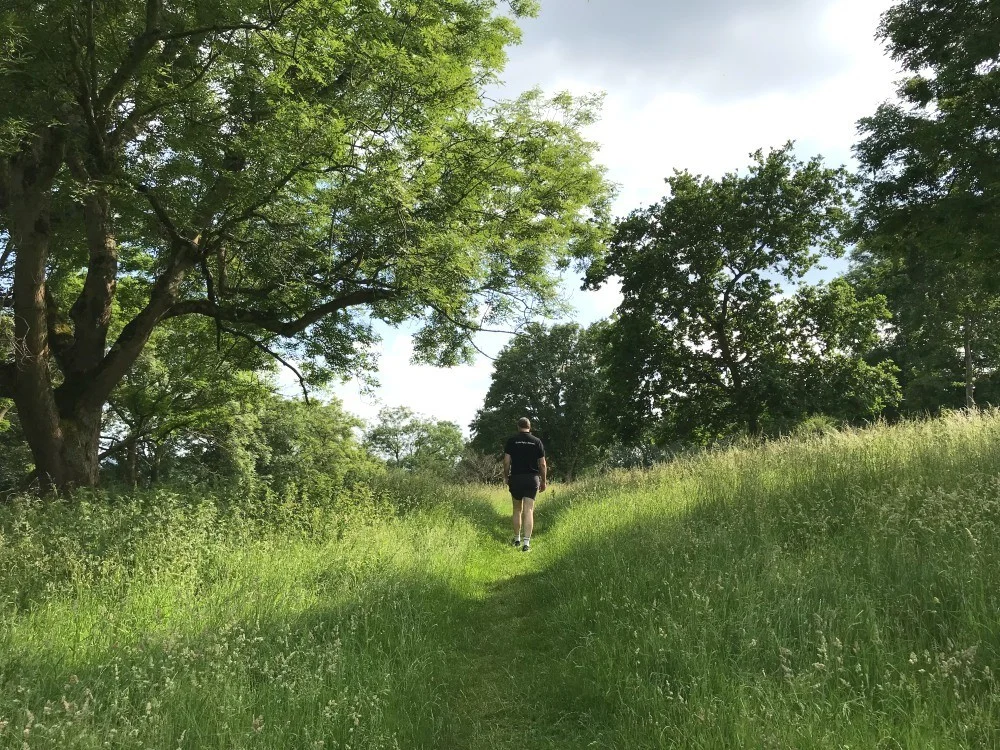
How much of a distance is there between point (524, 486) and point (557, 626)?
470 centimetres

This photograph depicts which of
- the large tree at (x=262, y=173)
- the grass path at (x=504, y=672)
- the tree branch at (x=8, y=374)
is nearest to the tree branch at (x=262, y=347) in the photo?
the large tree at (x=262, y=173)

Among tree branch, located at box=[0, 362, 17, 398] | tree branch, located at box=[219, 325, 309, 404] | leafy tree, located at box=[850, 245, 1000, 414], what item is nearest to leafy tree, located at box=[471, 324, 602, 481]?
leafy tree, located at box=[850, 245, 1000, 414]

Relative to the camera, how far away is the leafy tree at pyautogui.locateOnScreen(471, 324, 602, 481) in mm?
48375

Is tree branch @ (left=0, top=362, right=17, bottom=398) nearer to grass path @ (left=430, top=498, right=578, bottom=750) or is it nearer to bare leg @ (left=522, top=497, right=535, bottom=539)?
grass path @ (left=430, top=498, right=578, bottom=750)

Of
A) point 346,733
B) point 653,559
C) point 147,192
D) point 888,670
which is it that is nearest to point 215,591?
point 346,733

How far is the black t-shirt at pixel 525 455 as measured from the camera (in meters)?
9.76

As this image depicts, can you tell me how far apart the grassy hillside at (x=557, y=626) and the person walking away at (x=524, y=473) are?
2687mm

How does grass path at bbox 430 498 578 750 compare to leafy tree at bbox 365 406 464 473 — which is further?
leafy tree at bbox 365 406 464 473

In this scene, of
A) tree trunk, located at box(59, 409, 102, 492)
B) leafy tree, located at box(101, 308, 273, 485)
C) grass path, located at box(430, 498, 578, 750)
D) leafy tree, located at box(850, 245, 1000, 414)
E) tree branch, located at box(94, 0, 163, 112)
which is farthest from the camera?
leafy tree, located at box(850, 245, 1000, 414)

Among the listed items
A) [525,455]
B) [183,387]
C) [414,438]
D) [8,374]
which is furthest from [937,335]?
[414,438]

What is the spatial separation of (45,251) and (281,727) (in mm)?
9257

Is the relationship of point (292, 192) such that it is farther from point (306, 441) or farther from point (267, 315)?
point (306, 441)

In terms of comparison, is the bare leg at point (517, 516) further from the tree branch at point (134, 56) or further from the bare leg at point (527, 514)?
the tree branch at point (134, 56)

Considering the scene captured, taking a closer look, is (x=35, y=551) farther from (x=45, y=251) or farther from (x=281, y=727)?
(x=45, y=251)
